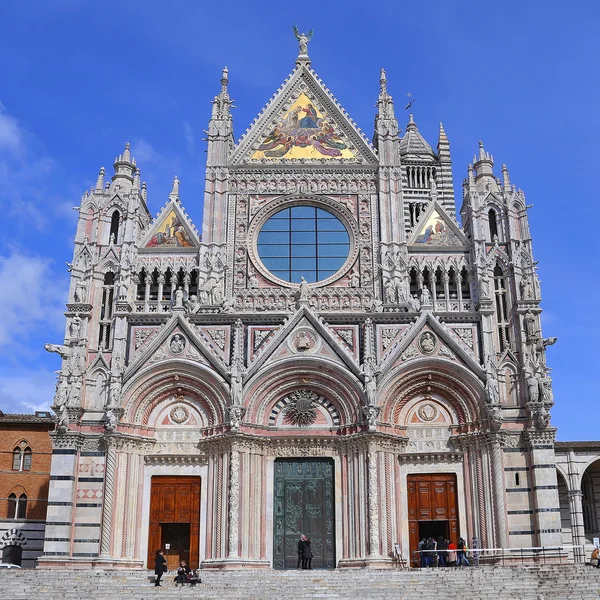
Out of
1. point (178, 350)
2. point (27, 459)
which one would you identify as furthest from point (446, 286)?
point (27, 459)

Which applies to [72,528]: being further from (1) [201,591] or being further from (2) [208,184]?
(2) [208,184]

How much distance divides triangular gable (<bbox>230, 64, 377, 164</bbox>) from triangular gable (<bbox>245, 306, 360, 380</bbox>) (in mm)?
7125

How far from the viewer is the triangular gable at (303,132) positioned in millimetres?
30438

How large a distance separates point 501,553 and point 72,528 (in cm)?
1334

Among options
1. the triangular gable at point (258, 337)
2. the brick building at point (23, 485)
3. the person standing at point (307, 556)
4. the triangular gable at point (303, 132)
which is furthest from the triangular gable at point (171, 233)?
the person standing at point (307, 556)

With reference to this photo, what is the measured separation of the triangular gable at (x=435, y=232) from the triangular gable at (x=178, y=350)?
8.45 meters

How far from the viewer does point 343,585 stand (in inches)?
800

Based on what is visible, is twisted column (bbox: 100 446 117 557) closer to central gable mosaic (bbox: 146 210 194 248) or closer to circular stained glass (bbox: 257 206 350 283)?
central gable mosaic (bbox: 146 210 194 248)

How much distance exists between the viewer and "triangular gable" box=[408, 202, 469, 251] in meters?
28.7

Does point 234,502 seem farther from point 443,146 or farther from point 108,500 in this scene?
point 443,146

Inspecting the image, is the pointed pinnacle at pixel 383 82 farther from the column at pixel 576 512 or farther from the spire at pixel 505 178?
the column at pixel 576 512

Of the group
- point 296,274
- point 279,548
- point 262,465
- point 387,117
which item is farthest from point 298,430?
point 387,117

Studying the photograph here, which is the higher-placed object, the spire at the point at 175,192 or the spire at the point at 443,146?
the spire at the point at 443,146

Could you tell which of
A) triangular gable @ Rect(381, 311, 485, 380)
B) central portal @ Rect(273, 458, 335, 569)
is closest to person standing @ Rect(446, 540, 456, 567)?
central portal @ Rect(273, 458, 335, 569)
